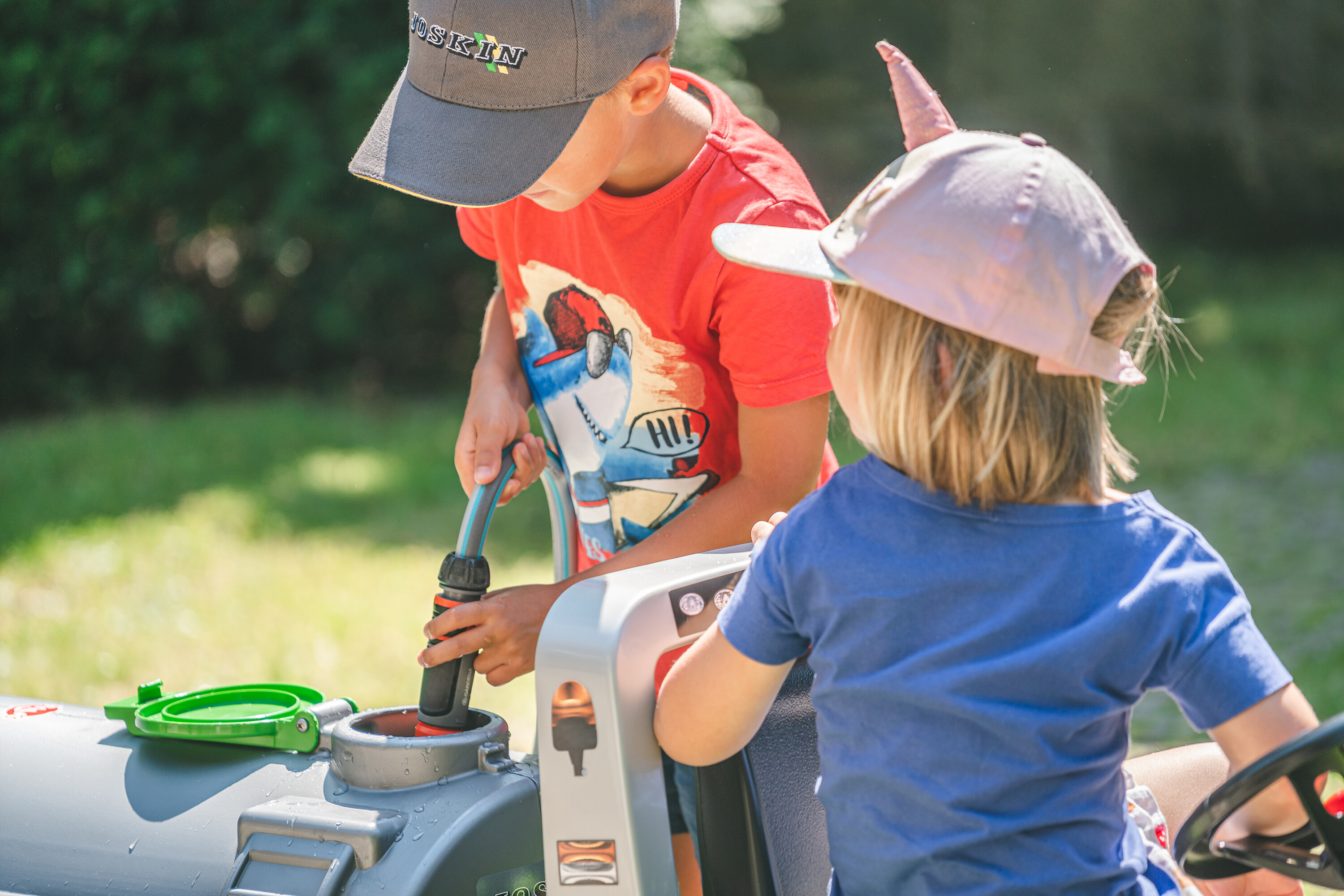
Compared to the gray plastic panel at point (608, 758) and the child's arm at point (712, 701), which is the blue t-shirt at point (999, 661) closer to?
the child's arm at point (712, 701)

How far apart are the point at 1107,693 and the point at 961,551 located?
0.17 meters

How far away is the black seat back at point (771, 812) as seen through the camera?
1270mm

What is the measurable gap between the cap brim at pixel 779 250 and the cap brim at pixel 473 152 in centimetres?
32

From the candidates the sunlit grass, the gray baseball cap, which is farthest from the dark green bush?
the gray baseball cap

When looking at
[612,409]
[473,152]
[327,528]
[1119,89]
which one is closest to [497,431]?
[612,409]

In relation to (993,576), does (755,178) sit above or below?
above

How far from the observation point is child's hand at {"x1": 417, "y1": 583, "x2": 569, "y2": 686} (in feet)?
4.71

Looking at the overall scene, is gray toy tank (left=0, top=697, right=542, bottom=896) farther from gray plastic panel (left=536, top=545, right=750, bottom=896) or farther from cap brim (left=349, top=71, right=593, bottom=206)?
cap brim (left=349, top=71, right=593, bottom=206)

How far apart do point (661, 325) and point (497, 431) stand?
0.89 ft

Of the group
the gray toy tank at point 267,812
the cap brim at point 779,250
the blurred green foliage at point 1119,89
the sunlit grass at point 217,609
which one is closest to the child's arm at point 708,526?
the gray toy tank at point 267,812

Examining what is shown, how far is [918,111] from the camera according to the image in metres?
1.14

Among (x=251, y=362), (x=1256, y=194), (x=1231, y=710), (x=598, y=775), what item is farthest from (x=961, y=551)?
(x=1256, y=194)

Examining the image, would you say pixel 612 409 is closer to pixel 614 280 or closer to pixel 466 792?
pixel 614 280

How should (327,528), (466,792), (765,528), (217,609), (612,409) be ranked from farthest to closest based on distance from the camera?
1. (327,528)
2. (217,609)
3. (612,409)
4. (466,792)
5. (765,528)
